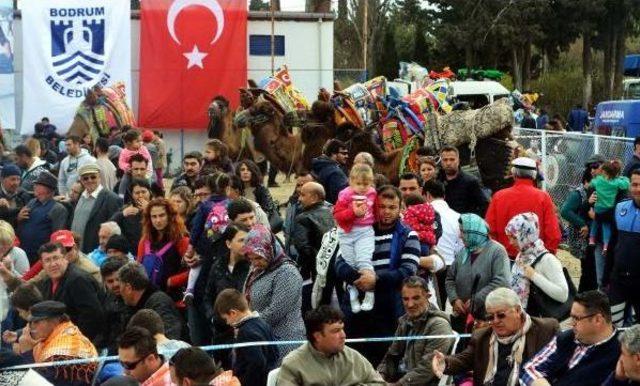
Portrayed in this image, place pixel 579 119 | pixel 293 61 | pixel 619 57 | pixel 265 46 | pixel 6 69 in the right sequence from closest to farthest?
pixel 6 69 → pixel 265 46 → pixel 293 61 → pixel 579 119 → pixel 619 57

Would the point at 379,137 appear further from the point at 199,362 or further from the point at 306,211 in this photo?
the point at 199,362

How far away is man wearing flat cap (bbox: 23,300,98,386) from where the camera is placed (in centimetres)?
732

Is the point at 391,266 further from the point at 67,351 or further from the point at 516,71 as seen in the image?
the point at 516,71

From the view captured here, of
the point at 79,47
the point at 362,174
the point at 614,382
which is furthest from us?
the point at 79,47

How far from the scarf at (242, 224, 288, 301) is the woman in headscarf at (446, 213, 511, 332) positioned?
1283mm

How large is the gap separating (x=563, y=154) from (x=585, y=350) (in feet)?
36.8

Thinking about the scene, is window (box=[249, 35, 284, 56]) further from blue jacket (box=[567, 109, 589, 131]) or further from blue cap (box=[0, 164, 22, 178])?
blue cap (box=[0, 164, 22, 178])

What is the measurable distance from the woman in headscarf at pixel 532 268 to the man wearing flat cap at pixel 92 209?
4.59 metres

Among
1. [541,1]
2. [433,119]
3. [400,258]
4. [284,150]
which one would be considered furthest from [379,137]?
[541,1]

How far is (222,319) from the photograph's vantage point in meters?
7.77

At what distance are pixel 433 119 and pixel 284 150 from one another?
204 inches

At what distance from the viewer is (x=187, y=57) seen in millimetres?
27688

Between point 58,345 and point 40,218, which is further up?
point 40,218

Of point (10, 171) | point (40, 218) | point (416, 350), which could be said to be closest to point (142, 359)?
point (416, 350)
